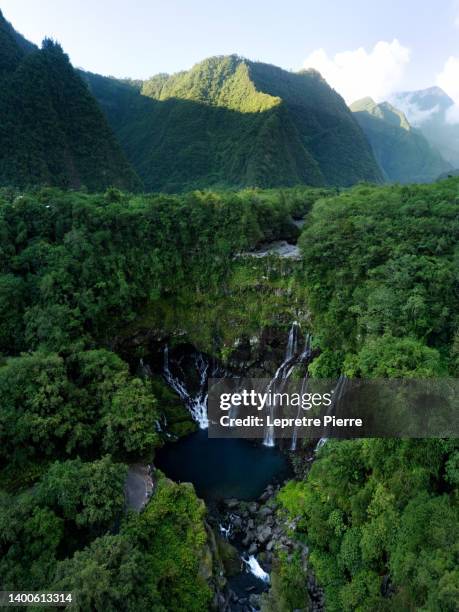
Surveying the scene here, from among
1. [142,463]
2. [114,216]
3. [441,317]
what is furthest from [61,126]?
[441,317]

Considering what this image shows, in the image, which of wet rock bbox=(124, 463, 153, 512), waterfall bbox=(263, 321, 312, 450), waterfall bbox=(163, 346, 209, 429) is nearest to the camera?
wet rock bbox=(124, 463, 153, 512)

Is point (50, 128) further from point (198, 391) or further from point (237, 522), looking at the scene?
point (237, 522)

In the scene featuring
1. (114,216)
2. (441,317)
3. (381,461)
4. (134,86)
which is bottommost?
(381,461)

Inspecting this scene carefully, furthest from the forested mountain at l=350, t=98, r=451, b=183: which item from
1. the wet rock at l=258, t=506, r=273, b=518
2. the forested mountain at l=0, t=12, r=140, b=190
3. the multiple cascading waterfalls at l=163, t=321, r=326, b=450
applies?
the wet rock at l=258, t=506, r=273, b=518

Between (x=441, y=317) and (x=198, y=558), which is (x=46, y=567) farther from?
(x=441, y=317)

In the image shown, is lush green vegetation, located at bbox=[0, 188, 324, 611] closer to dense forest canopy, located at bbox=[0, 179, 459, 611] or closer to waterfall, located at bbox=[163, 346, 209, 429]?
dense forest canopy, located at bbox=[0, 179, 459, 611]

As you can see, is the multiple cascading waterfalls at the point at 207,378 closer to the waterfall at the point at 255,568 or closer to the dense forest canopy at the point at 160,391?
the dense forest canopy at the point at 160,391
